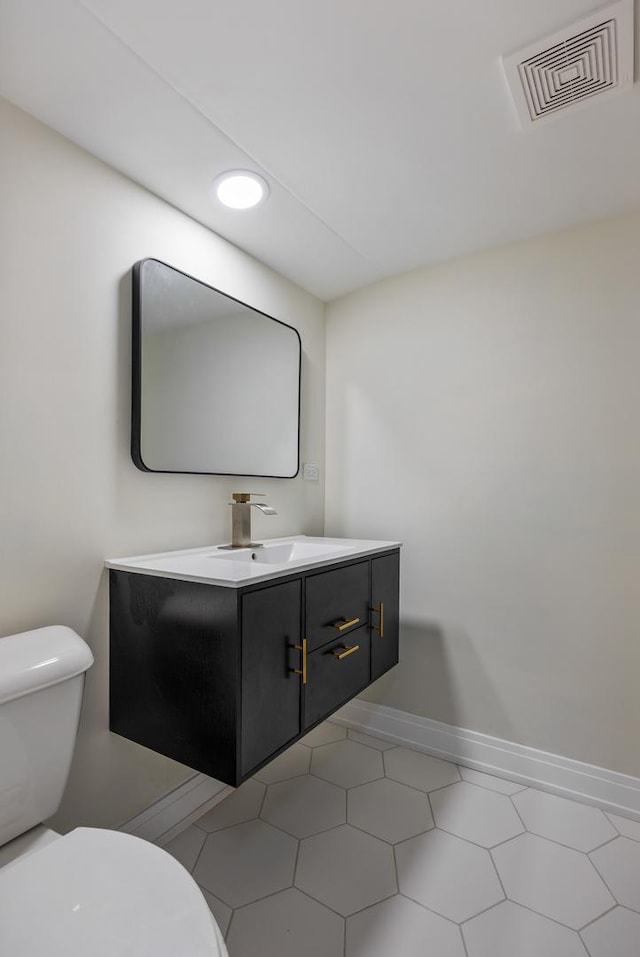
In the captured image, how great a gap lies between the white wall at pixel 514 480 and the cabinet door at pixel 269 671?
0.91 meters

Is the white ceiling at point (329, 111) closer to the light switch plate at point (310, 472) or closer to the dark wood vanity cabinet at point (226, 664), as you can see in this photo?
the light switch plate at point (310, 472)

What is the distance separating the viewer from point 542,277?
5.88ft

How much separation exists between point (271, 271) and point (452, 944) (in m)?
2.20

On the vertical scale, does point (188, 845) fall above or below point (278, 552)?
below

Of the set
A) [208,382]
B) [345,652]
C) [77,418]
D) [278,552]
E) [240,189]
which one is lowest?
[345,652]

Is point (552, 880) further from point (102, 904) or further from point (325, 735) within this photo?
point (102, 904)

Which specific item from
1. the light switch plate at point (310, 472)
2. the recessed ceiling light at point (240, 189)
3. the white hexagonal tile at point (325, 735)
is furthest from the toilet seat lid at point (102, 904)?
the recessed ceiling light at point (240, 189)

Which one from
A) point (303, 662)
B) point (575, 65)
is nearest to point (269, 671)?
point (303, 662)

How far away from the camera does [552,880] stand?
133cm

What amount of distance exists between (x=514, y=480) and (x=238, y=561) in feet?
3.53

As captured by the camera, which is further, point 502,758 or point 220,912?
point 502,758

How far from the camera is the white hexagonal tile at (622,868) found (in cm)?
128

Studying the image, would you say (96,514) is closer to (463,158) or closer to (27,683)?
(27,683)

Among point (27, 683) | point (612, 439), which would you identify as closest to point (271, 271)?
point (612, 439)
